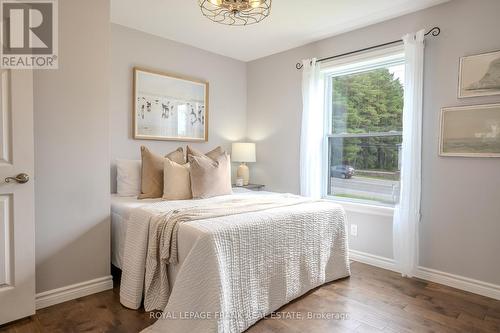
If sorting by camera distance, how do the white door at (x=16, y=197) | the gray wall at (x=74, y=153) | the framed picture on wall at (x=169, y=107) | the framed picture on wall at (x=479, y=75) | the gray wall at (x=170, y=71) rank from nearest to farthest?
the white door at (x=16, y=197) → the gray wall at (x=74, y=153) → the framed picture on wall at (x=479, y=75) → the gray wall at (x=170, y=71) → the framed picture on wall at (x=169, y=107)

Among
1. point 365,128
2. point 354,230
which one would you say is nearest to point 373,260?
point 354,230

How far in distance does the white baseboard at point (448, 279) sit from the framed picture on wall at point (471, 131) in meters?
1.04

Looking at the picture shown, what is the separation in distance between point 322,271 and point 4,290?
2233 mm

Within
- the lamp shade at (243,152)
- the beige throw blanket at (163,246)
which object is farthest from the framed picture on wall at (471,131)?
the lamp shade at (243,152)

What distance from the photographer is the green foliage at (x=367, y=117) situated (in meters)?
3.06

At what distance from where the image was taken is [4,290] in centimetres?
190

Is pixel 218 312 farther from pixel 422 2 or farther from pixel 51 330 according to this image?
pixel 422 2

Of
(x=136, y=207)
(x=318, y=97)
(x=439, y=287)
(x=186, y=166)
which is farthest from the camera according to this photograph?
(x=318, y=97)

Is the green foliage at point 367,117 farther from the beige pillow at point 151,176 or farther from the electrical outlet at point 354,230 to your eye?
the beige pillow at point 151,176

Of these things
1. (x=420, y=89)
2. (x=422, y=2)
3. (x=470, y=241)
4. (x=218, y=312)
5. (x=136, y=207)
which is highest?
(x=422, y=2)

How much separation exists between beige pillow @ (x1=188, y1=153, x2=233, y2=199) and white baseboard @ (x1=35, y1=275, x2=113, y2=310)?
3.30 ft

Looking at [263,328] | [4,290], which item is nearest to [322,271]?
[263,328]

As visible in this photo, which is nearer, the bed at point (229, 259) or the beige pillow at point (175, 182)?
the bed at point (229, 259)

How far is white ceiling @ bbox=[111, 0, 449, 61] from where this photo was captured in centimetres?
269
